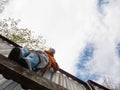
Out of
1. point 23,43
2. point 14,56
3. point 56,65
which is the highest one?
point 14,56

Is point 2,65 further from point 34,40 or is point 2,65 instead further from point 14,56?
point 34,40

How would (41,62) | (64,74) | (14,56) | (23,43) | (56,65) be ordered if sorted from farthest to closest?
(23,43) → (64,74) → (56,65) → (41,62) → (14,56)

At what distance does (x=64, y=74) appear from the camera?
25.3 ft

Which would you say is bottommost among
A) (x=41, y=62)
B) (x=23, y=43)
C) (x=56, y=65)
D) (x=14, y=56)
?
(x=23, y=43)

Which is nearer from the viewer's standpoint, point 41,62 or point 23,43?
point 41,62

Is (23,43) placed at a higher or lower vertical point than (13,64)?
lower

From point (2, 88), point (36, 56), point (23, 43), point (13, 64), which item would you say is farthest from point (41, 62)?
point (23, 43)

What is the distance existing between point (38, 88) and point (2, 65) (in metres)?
0.29

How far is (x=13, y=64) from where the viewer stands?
1.68 m

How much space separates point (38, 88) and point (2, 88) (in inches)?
75.8

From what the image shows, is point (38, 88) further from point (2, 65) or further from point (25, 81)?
point (2, 65)

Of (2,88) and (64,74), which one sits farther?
(64,74)

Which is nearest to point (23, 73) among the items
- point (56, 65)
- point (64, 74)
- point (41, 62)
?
point (41, 62)

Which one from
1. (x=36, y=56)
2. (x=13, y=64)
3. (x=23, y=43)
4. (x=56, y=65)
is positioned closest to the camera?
(x=13, y=64)
